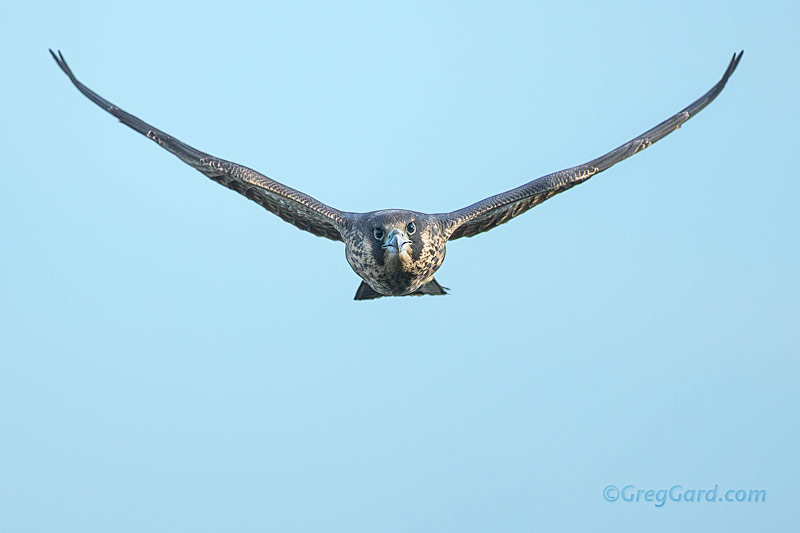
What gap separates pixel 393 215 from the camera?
14633mm

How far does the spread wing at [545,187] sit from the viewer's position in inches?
649

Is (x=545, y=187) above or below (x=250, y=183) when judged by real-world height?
above

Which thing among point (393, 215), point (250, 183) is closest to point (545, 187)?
point (393, 215)

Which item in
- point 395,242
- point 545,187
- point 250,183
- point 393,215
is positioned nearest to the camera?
point 395,242

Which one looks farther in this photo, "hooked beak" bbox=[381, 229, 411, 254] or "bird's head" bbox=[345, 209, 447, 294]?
"bird's head" bbox=[345, 209, 447, 294]

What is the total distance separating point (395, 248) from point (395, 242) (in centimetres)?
9

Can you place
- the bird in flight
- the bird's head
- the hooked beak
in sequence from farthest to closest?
1. the bird in flight
2. the bird's head
3. the hooked beak

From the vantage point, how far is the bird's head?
572 inches

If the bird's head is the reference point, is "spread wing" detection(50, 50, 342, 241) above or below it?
→ above

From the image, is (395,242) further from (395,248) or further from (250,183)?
(250,183)

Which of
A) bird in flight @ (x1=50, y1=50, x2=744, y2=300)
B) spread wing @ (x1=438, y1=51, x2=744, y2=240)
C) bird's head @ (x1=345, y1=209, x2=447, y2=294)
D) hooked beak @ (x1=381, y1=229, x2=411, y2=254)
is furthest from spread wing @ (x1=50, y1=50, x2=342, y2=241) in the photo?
spread wing @ (x1=438, y1=51, x2=744, y2=240)

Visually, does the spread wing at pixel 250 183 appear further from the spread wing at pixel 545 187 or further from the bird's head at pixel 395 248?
the spread wing at pixel 545 187

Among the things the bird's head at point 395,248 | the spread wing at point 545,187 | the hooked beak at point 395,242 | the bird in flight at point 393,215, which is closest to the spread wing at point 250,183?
the bird in flight at point 393,215

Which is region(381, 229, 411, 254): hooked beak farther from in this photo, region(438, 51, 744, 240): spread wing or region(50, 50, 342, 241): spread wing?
region(50, 50, 342, 241): spread wing
